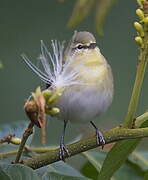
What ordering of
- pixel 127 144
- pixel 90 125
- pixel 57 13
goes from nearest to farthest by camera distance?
pixel 127 144 < pixel 90 125 < pixel 57 13

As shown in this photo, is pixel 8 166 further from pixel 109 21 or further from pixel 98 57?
pixel 109 21

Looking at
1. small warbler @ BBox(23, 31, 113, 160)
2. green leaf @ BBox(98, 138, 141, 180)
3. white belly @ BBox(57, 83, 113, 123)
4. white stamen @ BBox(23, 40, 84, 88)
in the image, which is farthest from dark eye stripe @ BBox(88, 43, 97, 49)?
green leaf @ BBox(98, 138, 141, 180)

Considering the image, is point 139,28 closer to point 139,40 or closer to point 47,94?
point 139,40

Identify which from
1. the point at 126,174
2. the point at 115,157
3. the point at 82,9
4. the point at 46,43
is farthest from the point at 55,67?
the point at 46,43

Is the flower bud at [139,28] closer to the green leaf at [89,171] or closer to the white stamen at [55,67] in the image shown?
the white stamen at [55,67]

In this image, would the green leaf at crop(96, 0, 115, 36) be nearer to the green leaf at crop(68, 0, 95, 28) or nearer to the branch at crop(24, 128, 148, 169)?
the green leaf at crop(68, 0, 95, 28)

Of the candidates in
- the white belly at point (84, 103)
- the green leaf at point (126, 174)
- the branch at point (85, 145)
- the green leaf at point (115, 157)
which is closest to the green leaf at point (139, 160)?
the green leaf at point (126, 174)

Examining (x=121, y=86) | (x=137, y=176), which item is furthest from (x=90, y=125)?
(x=121, y=86)
